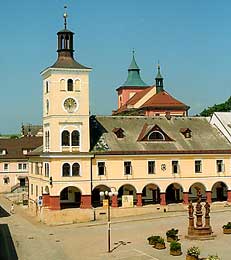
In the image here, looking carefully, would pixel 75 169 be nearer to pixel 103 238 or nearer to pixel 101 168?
pixel 101 168

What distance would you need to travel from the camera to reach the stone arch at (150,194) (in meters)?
63.8

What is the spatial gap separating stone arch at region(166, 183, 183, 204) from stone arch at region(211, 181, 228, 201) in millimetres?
3906

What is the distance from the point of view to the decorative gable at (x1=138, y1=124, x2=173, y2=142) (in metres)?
63.2

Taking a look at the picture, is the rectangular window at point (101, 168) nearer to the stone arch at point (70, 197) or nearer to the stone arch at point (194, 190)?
the stone arch at point (70, 197)

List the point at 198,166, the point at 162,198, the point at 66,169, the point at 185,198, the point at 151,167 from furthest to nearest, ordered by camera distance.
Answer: the point at 198,166 → the point at 185,198 → the point at 151,167 → the point at 162,198 → the point at 66,169

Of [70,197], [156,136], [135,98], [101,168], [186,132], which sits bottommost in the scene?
[70,197]

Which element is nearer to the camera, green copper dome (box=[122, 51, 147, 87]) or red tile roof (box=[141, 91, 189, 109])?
red tile roof (box=[141, 91, 189, 109])

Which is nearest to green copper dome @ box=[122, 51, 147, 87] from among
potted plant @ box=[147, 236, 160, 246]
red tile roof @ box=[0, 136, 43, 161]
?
red tile roof @ box=[0, 136, 43, 161]

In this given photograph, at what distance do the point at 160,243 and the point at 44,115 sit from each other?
2666cm

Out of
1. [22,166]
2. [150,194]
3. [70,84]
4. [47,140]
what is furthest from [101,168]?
[22,166]

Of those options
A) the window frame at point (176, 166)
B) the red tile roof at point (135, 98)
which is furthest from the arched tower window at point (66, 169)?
the red tile roof at point (135, 98)

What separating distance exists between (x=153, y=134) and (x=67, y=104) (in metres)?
10.6

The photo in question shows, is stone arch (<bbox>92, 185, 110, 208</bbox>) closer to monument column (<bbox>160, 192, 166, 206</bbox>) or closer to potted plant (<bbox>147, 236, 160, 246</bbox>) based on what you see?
monument column (<bbox>160, 192, 166, 206</bbox>)

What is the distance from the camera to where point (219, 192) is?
6681 centimetres
